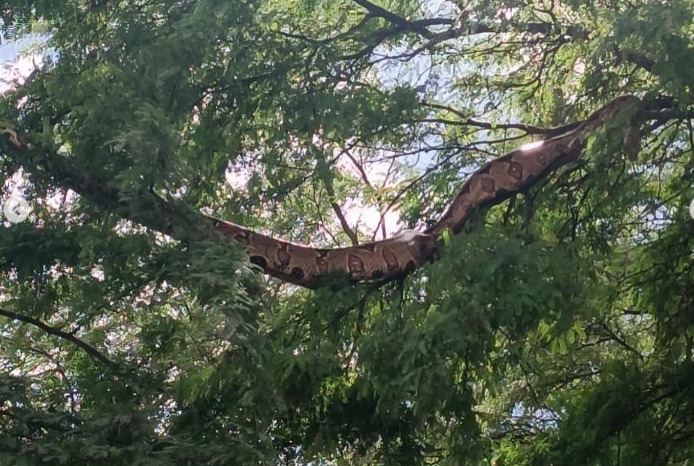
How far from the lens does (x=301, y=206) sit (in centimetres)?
709

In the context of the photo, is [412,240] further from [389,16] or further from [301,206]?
[301,206]

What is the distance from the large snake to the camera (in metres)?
5.32

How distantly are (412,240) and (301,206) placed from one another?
1.88 metres

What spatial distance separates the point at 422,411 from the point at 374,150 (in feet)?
8.32

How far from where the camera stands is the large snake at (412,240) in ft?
17.5

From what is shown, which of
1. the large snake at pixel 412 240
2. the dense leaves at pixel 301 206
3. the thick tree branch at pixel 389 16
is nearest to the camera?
the dense leaves at pixel 301 206

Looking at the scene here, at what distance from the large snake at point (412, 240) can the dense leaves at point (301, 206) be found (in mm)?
147

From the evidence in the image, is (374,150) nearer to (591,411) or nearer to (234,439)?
(591,411)

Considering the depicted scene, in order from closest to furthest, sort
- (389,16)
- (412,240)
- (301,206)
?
1. (412,240)
2. (389,16)
3. (301,206)

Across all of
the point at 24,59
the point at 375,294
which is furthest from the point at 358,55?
the point at 24,59

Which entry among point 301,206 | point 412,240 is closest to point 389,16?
point 412,240

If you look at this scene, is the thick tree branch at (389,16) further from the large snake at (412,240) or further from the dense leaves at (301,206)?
the large snake at (412,240)

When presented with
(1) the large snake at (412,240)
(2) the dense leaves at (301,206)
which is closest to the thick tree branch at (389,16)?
(2) the dense leaves at (301,206)

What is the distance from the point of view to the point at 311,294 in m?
5.77
